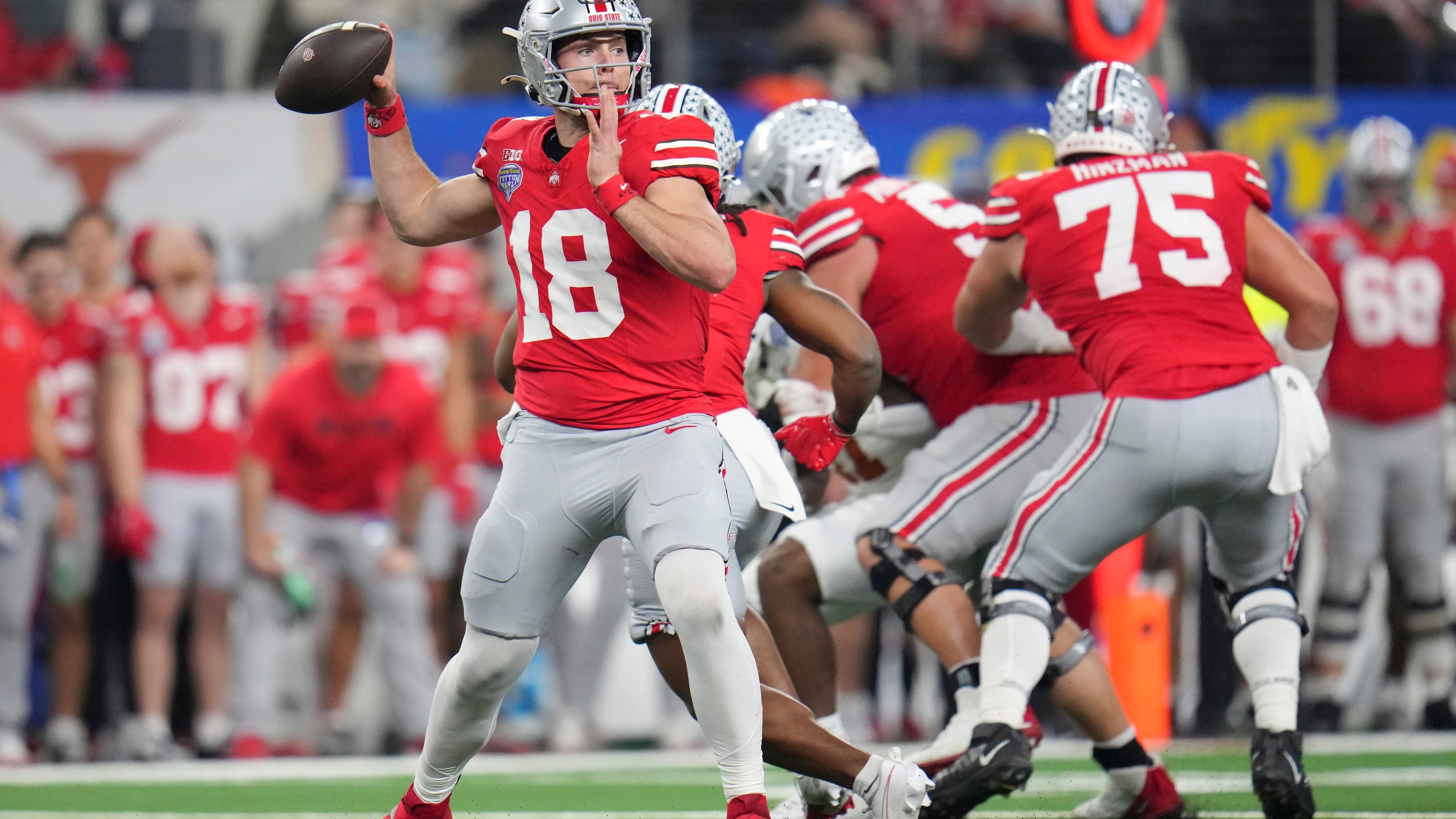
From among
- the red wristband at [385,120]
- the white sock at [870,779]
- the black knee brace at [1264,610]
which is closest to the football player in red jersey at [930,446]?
the black knee brace at [1264,610]

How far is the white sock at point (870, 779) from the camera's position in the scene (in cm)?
397

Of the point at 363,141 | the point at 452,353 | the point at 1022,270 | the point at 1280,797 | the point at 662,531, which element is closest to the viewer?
the point at 662,531

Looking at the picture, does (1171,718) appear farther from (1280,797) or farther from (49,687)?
(49,687)

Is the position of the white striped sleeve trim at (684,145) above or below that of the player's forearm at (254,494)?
above

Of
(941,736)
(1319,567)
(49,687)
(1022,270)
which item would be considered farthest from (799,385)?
(49,687)

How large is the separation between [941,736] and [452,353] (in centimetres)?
380

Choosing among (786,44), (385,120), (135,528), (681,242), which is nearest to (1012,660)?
(681,242)

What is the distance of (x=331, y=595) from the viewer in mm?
7867

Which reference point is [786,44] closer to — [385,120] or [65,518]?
[65,518]

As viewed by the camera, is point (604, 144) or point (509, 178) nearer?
point (604, 144)

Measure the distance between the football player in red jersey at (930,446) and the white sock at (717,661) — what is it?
101cm

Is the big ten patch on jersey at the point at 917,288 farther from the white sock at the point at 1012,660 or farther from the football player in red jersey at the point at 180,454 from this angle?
the football player in red jersey at the point at 180,454

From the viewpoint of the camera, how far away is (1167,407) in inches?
167

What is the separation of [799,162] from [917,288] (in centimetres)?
50
